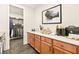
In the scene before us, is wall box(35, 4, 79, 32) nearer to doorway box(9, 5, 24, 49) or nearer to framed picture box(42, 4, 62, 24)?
framed picture box(42, 4, 62, 24)

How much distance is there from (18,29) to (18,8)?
277 mm

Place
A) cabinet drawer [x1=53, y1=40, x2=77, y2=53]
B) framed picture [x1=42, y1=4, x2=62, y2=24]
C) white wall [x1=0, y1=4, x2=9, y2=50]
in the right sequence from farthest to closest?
framed picture [x1=42, y1=4, x2=62, y2=24] → white wall [x1=0, y1=4, x2=9, y2=50] → cabinet drawer [x1=53, y1=40, x2=77, y2=53]

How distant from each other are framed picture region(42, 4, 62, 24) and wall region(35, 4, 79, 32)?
0.17 feet

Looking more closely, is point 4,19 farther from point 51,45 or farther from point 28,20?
point 51,45

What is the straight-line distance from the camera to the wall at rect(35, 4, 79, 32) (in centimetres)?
128

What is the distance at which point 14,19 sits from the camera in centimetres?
127

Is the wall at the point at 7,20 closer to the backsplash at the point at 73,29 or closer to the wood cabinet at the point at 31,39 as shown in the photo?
the wood cabinet at the point at 31,39

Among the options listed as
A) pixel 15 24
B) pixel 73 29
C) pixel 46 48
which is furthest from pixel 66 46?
pixel 15 24

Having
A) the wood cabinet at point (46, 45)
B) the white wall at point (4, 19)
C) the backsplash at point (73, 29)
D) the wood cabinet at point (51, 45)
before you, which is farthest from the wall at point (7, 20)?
the backsplash at point (73, 29)

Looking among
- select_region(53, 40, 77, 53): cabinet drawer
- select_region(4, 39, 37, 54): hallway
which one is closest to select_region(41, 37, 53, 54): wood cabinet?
select_region(53, 40, 77, 53): cabinet drawer

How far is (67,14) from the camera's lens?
139 cm

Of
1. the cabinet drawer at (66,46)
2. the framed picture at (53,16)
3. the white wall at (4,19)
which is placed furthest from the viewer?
the framed picture at (53,16)

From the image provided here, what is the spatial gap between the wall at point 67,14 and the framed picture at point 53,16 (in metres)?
0.05

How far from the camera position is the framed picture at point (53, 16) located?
4.57 feet
